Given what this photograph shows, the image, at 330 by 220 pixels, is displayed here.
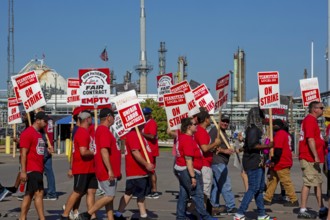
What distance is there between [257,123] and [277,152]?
2.02 meters

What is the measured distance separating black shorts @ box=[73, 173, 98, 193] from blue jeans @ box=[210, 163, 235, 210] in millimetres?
2685

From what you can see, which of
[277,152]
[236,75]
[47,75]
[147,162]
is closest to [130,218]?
[147,162]

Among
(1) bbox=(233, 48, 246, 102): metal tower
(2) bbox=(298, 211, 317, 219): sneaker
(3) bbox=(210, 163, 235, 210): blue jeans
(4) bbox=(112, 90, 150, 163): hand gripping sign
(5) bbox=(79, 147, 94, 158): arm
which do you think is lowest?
(2) bbox=(298, 211, 317, 219): sneaker

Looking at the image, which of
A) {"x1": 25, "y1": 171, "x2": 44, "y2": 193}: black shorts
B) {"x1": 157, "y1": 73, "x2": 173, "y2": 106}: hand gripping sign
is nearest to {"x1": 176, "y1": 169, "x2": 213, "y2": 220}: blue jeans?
{"x1": 25, "y1": 171, "x2": 44, "y2": 193}: black shorts

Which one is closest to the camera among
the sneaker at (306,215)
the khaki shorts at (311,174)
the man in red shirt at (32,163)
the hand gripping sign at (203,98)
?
the man in red shirt at (32,163)

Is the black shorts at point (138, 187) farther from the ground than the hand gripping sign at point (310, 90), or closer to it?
closer to it

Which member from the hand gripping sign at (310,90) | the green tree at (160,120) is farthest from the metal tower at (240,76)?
the hand gripping sign at (310,90)

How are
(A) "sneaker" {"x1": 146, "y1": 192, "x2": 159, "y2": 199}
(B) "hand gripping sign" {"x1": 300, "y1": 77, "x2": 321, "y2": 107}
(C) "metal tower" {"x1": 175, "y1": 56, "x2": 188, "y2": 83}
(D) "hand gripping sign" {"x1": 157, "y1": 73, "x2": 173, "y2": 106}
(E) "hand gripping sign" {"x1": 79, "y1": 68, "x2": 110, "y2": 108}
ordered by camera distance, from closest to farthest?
(E) "hand gripping sign" {"x1": 79, "y1": 68, "x2": 110, "y2": 108} < (A) "sneaker" {"x1": 146, "y1": 192, "x2": 159, "y2": 199} < (B) "hand gripping sign" {"x1": 300, "y1": 77, "x2": 321, "y2": 107} < (D) "hand gripping sign" {"x1": 157, "y1": 73, "x2": 173, "y2": 106} < (C) "metal tower" {"x1": 175, "y1": 56, "x2": 188, "y2": 83}

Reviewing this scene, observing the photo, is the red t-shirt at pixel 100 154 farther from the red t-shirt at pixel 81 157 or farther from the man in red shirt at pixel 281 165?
the man in red shirt at pixel 281 165

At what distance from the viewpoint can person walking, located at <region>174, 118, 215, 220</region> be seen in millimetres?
10102

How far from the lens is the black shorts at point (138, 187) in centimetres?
1098

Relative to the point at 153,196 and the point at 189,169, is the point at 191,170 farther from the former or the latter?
the point at 153,196

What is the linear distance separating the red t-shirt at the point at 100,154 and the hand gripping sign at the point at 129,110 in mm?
1187

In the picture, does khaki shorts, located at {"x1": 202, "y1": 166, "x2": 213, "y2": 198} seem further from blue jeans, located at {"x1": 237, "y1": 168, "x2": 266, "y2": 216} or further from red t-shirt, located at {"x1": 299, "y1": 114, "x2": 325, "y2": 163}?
red t-shirt, located at {"x1": 299, "y1": 114, "x2": 325, "y2": 163}
